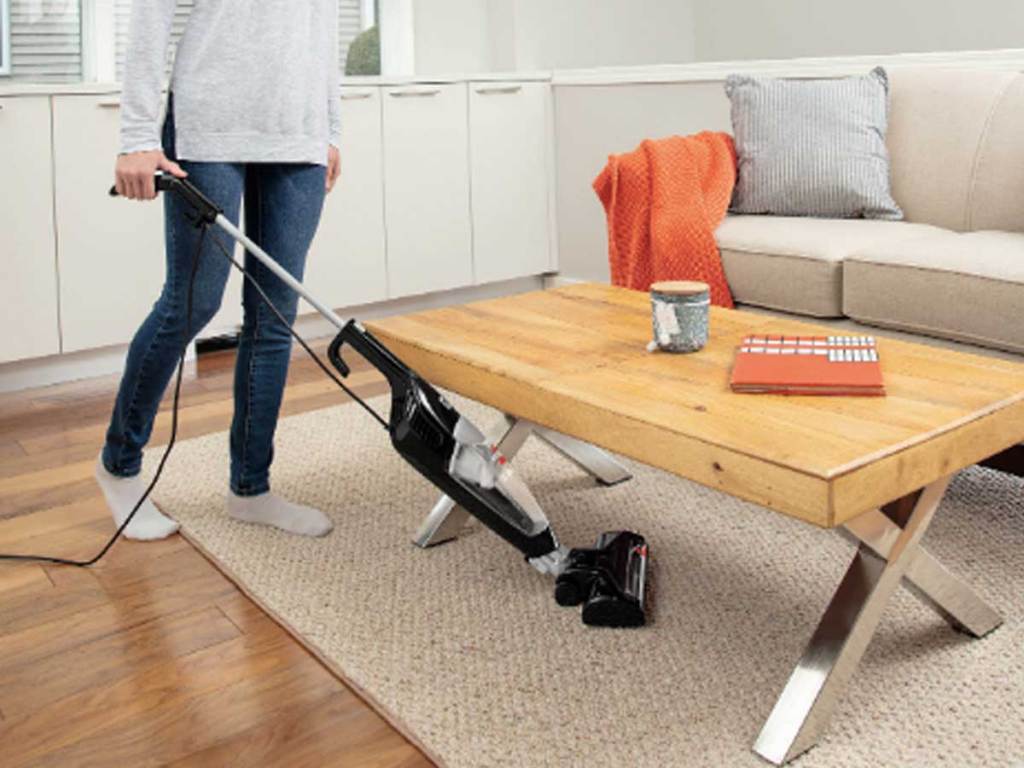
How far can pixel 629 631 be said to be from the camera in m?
1.87

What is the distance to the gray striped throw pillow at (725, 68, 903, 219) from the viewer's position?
3.17m

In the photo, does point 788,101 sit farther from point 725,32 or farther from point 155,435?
point 725,32

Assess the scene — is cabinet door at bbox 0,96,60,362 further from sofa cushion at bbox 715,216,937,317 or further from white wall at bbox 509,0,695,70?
white wall at bbox 509,0,695,70

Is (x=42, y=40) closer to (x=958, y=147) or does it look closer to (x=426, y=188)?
(x=426, y=188)

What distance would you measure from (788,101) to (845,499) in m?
2.08

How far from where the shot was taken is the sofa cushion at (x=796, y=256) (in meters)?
2.78

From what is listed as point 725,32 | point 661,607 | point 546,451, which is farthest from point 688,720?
point 725,32

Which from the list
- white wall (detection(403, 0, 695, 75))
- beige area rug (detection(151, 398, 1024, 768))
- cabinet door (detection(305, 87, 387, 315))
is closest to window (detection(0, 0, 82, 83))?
cabinet door (detection(305, 87, 387, 315))

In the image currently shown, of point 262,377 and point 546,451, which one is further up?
point 262,377

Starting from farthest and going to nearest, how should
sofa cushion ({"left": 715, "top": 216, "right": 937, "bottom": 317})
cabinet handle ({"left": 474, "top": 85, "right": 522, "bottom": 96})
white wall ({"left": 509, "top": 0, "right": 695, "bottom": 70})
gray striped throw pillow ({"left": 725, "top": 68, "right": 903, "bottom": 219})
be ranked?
white wall ({"left": 509, "top": 0, "right": 695, "bottom": 70}) → cabinet handle ({"left": 474, "top": 85, "right": 522, "bottom": 96}) → gray striped throw pillow ({"left": 725, "top": 68, "right": 903, "bottom": 219}) → sofa cushion ({"left": 715, "top": 216, "right": 937, "bottom": 317})

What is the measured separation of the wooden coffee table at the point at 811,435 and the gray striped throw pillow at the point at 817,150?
1238mm

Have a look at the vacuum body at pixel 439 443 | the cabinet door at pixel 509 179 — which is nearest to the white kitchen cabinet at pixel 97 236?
the cabinet door at pixel 509 179

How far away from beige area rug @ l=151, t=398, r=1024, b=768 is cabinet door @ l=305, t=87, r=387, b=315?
1364mm

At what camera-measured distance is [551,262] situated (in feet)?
15.0
